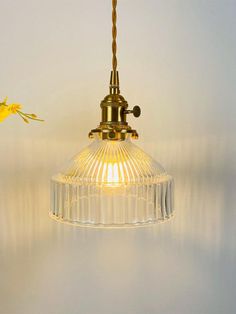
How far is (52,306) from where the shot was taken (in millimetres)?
1214

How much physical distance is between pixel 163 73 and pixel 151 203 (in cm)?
59

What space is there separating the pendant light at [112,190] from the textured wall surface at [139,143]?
43cm

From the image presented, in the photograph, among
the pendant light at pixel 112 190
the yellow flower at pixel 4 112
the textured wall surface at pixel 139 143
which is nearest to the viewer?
the pendant light at pixel 112 190

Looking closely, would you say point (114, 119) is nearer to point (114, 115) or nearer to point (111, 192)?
point (114, 115)

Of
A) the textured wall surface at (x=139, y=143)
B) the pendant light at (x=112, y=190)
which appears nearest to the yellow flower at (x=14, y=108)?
the pendant light at (x=112, y=190)

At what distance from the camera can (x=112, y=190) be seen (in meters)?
0.69

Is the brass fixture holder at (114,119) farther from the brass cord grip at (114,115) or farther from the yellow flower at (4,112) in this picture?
the yellow flower at (4,112)

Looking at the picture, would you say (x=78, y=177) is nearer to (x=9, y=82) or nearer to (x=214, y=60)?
(x=9, y=82)

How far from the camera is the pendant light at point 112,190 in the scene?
A: 69cm

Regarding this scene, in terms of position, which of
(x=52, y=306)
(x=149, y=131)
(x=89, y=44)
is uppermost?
(x=89, y=44)

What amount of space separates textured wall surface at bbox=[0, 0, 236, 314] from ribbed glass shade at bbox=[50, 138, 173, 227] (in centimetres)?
45

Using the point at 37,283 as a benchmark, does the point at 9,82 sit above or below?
above

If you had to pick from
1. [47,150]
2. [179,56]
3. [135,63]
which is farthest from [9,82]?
[179,56]

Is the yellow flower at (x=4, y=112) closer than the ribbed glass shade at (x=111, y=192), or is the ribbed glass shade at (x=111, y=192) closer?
the ribbed glass shade at (x=111, y=192)
